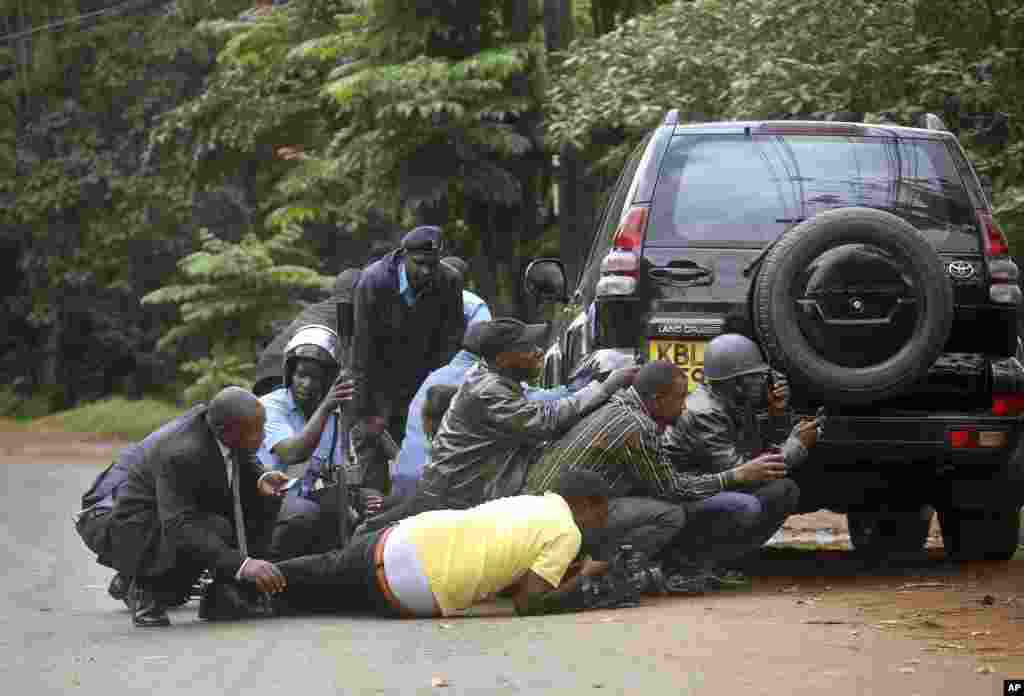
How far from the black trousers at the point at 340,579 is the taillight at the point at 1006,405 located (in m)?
2.95

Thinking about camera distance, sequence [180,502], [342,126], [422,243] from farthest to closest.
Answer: [342,126]
[422,243]
[180,502]

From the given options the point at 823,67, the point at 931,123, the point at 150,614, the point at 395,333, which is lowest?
the point at 150,614

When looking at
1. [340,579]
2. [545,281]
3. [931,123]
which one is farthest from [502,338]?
[931,123]

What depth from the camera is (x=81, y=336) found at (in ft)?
127

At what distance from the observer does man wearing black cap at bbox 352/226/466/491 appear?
35.8 ft

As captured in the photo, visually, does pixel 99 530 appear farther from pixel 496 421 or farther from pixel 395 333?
pixel 395 333

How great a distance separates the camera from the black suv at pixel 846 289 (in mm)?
8992

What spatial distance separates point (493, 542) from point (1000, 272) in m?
2.88

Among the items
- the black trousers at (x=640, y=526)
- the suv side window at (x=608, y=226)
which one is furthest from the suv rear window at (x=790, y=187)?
the black trousers at (x=640, y=526)

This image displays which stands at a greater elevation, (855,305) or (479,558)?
(855,305)

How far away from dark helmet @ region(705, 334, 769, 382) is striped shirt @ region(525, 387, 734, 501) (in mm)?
406

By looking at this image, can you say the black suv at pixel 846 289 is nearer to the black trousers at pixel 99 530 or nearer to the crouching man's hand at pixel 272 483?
the crouching man's hand at pixel 272 483

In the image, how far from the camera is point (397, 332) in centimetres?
1108

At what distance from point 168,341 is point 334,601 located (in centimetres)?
1989
